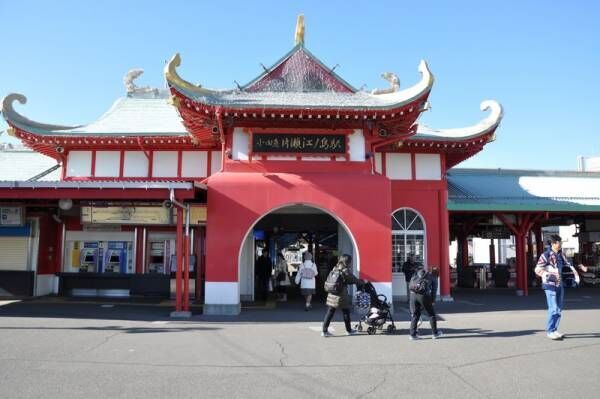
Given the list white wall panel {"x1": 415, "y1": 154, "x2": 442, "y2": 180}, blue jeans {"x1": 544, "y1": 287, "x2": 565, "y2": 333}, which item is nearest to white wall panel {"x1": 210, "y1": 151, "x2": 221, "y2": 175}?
white wall panel {"x1": 415, "y1": 154, "x2": 442, "y2": 180}

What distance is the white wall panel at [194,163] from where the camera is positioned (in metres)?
14.5

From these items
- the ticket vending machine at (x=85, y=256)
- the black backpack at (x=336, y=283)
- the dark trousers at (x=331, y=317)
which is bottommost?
the dark trousers at (x=331, y=317)

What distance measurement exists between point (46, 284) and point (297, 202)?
8.90 metres

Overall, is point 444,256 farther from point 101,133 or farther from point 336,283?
point 101,133

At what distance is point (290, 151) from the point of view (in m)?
11.8

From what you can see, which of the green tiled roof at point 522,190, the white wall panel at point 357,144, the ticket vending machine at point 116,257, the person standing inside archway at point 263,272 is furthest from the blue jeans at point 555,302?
the ticket vending machine at point 116,257

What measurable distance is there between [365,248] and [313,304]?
2779 millimetres

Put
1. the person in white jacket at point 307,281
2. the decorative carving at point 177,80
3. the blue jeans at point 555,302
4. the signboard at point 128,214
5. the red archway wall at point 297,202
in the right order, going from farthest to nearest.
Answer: the person in white jacket at point 307,281
the signboard at point 128,214
the red archway wall at point 297,202
the decorative carving at point 177,80
the blue jeans at point 555,302

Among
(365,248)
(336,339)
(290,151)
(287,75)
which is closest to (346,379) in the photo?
(336,339)

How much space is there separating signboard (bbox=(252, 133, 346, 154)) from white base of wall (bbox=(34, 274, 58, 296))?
816 centimetres

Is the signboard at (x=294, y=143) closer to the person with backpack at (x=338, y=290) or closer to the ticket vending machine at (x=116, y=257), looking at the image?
the person with backpack at (x=338, y=290)

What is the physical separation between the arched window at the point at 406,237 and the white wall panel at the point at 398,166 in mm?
1056

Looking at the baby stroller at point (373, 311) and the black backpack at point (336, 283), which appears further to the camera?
the baby stroller at point (373, 311)

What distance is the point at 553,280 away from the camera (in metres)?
8.08
